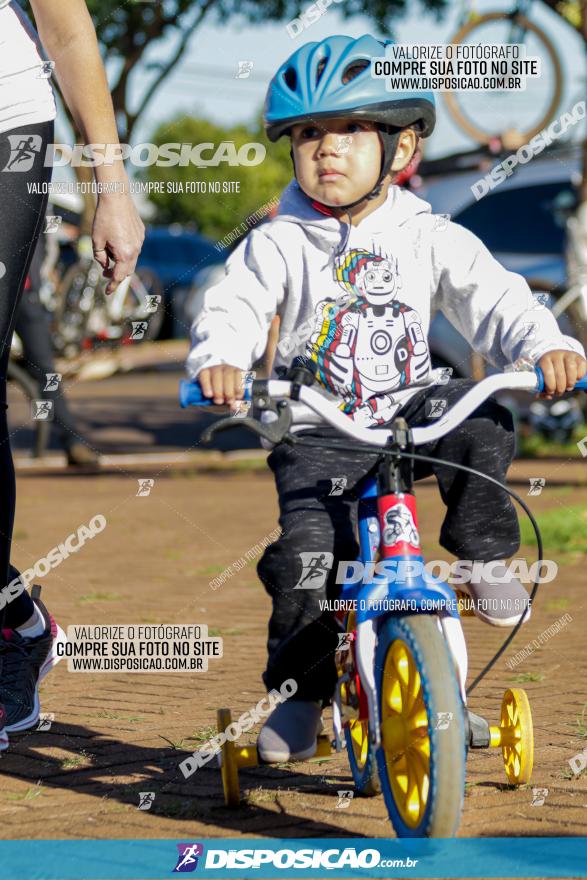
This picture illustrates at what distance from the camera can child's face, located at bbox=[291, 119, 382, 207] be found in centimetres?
305

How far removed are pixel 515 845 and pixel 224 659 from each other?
210 centimetres

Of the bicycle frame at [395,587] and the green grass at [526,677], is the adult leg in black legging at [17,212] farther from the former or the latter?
the green grass at [526,677]

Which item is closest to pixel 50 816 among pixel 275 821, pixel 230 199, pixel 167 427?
pixel 275 821

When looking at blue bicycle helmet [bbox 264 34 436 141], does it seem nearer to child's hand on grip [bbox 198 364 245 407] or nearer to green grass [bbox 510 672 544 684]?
child's hand on grip [bbox 198 364 245 407]

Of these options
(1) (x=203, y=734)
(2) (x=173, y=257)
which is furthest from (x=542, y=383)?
(2) (x=173, y=257)

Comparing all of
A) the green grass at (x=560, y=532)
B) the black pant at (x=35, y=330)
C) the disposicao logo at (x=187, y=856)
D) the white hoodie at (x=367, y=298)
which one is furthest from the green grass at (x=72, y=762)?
the black pant at (x=35, y=330)

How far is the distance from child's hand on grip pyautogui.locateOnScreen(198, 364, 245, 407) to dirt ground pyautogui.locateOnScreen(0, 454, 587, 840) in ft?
2.90

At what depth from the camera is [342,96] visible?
9.79 feet

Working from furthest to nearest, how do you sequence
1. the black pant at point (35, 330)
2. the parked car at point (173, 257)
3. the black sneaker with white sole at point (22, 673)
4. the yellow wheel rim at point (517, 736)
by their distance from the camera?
the parked car at point (173, 257) < the black pant at point (35, 330) < the black sneaker with white sole at point (22, 673) < the yellow wheel rim at point (517, 736)

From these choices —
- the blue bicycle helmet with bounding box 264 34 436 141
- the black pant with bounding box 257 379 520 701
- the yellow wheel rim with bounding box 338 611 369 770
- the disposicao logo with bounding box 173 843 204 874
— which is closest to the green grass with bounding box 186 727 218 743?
the black pant with bounding box 257 379 520 701

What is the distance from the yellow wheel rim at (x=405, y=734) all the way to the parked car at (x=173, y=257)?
20.2m

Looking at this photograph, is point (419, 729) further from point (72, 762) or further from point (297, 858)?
point (72, 762)

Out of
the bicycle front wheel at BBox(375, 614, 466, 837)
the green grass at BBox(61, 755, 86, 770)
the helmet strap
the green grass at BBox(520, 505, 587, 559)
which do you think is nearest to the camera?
the bicycle front wheel at BBox(375, 614, 466, 837)

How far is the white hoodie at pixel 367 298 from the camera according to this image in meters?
2.99
